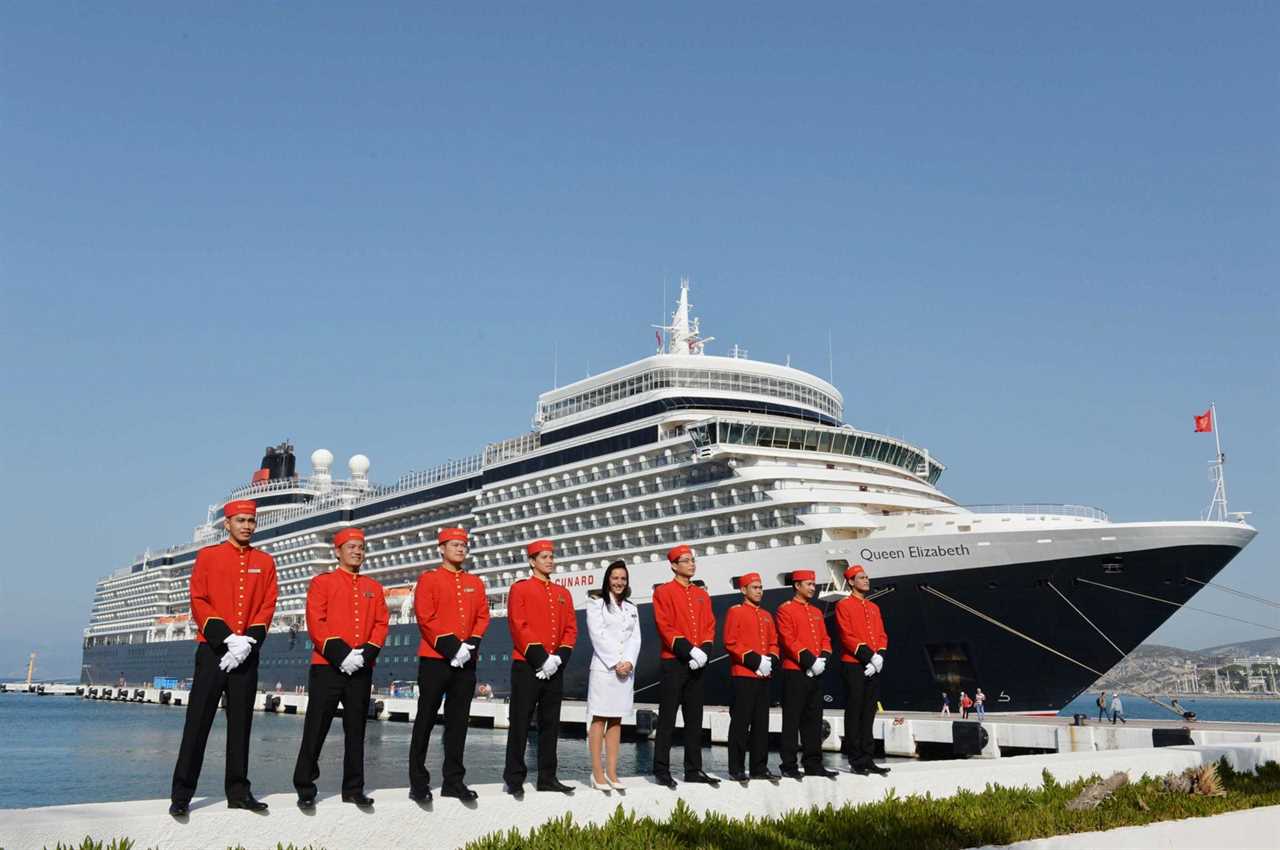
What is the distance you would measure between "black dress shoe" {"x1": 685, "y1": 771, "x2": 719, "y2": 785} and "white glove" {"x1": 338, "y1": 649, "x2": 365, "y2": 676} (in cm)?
307

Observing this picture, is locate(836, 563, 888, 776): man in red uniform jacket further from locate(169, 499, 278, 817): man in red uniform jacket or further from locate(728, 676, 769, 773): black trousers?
locate(169, 499, 278, 817): man in red uniform jacket

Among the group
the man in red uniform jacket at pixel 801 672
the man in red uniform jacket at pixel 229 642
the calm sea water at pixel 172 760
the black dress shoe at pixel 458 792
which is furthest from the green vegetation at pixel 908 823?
the calm sea water at pixel 172 760

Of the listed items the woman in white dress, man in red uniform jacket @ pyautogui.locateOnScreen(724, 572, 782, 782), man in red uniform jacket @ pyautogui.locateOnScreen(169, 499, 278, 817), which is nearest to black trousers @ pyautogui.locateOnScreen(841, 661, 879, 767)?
man in red uniform jacket @ pyautogui.locateOnScreen(724, 572, 782, 782)

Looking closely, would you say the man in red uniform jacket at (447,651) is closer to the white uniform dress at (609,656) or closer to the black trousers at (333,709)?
the black trousers at (333,709)

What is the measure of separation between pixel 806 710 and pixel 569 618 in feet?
10.0

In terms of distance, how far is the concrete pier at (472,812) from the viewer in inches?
221

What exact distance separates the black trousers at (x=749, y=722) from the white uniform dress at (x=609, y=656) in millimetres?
1435

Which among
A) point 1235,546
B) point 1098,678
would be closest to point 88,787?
point 1098,678

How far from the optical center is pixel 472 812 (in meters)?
6.94

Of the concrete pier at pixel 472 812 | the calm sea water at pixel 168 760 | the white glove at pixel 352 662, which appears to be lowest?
the calm sea water at pixel 168 760

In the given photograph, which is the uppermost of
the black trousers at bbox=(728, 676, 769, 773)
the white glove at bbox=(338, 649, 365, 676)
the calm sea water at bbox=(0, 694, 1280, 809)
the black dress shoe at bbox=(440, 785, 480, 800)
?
the white glove at bbox=(338, 649, 365, 676)

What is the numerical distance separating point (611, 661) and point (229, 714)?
2.97 metres

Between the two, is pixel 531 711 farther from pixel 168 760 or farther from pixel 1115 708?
pixel 168 760

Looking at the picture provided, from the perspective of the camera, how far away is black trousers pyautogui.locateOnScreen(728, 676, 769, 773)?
9.32 metres
